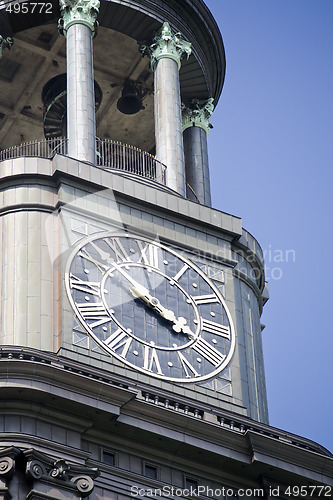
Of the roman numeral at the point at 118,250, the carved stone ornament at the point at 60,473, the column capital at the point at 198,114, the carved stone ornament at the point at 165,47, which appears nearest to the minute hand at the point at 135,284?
the roman numeral at the point at 118,250

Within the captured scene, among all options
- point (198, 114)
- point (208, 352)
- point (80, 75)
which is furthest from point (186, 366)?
point (198, 114)

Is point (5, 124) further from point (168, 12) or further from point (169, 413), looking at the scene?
point (169, 413)

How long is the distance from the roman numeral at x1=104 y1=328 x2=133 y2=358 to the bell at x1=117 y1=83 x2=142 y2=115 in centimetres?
1419

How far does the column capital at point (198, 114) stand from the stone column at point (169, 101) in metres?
2.11

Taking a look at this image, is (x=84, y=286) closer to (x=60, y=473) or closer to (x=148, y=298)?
(x=148, y=298)

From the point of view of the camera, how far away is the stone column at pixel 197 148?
56.3 meters

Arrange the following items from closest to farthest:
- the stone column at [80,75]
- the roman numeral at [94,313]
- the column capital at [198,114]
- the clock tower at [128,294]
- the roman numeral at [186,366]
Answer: the clock tower at [128,294]
the roman numeral at [94,313]
the roman numeral at [186,366]
the stone column at [80,75]
the column capital at [198,114]

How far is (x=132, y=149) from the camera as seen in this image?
185 ft

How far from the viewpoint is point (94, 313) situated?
47.5m

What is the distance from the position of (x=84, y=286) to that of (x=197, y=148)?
35.4 feet

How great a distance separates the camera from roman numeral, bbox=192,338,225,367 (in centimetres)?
4866

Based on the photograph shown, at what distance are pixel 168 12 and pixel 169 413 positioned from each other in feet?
53.6

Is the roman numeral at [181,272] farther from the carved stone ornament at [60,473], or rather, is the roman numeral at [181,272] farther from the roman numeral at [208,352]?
the carved stone ornament at [60,473]

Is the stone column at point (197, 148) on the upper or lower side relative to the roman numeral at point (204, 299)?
upper
